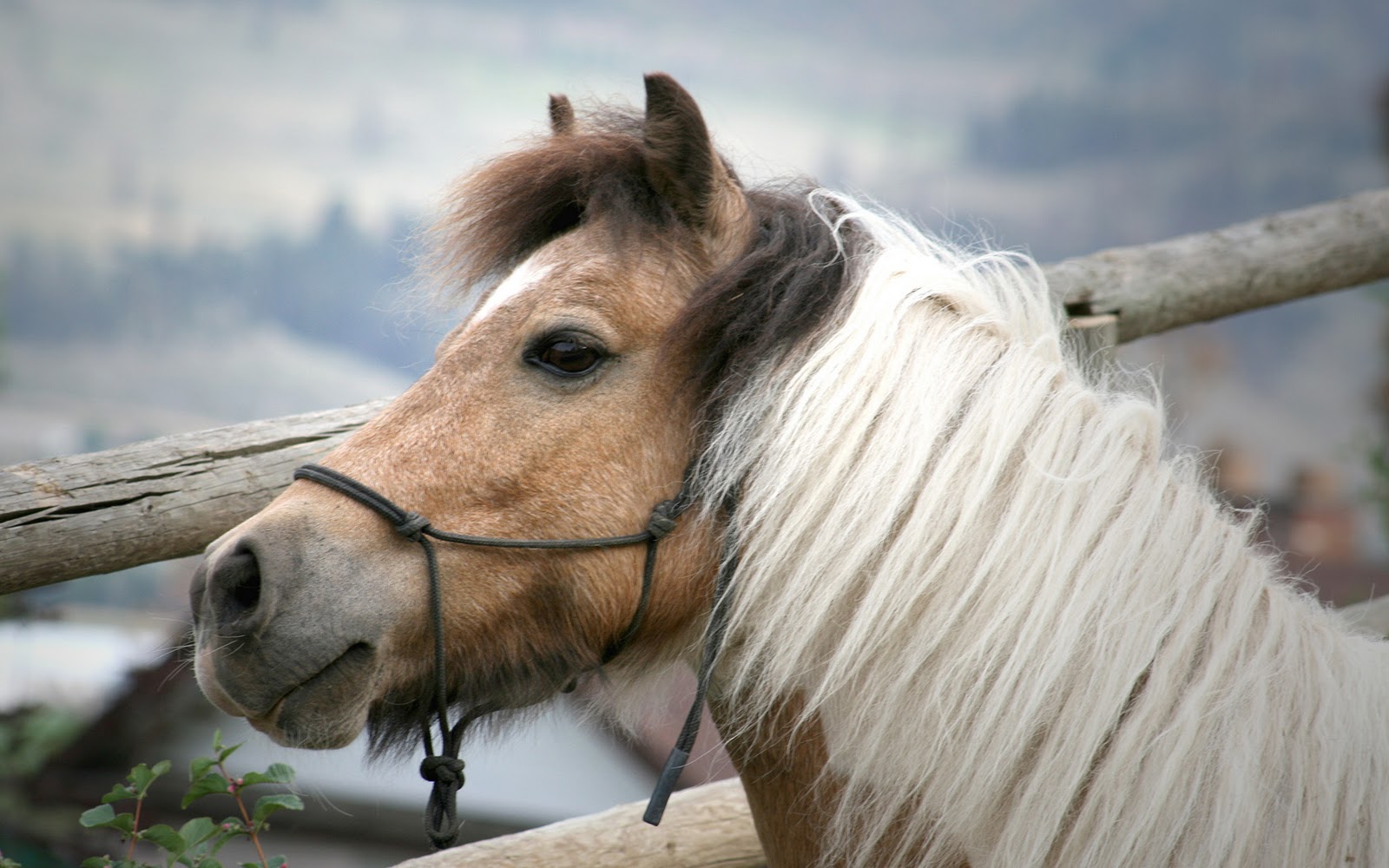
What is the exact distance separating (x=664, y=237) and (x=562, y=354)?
0.24m

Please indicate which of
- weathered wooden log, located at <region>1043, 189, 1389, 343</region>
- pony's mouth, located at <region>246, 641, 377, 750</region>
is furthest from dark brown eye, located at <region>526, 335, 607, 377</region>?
weathered wooden log, located at <region>1043, 189, 1389, 343</region>

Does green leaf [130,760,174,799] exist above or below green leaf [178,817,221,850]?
above

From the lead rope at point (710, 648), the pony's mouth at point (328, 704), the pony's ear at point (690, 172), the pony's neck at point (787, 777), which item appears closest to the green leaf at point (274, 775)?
the pony's mouth at point (328, 704)

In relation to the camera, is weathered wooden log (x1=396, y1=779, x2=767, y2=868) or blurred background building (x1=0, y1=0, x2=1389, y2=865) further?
blurred background building (x1=0, y1=0, x2=1389, y2=865)

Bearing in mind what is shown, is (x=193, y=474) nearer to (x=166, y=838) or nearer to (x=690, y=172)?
(x=166, y=838)

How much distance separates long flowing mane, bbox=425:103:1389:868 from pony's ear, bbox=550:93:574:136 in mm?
354

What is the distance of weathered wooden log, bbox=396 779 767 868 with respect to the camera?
1.78 meters

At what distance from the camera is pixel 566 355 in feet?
4.51

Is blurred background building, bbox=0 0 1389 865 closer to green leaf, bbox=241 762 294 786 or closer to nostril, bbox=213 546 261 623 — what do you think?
green leaf, bbox=241 762 294 786

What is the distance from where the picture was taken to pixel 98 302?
8.44 meters

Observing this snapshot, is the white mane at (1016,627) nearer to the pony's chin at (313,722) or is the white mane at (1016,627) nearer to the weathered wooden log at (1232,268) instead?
the pony's chin at (313,722)

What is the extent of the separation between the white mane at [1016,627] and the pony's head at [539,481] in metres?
0.10

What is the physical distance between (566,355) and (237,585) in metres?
0.51

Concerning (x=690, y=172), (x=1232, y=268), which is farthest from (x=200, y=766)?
(x=1232, y=268)
